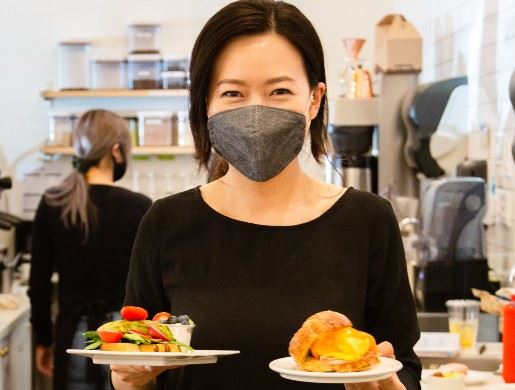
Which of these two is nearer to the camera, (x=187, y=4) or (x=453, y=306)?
(x=453, y=306)

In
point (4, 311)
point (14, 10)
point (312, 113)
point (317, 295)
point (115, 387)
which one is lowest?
point (4, 311)

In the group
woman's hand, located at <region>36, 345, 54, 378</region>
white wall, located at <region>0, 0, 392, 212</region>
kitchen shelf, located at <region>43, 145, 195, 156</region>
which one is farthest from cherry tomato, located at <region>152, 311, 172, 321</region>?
white wall, located at <region>0, 0, 392, 212</region>

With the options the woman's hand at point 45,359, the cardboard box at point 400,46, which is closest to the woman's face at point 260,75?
the woman's hand at point 45,359

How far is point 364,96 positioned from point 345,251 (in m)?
3.56

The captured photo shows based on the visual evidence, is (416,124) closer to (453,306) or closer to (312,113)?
(453,306)

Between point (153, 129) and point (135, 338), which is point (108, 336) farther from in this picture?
point (153, 129)

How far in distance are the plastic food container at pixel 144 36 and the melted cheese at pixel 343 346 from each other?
5.68 meters

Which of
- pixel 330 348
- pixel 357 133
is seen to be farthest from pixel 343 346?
pixel 357 133

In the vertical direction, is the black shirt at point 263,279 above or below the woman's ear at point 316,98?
below

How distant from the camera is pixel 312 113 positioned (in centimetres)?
175

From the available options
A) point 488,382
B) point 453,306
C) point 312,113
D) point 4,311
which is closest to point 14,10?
point 4,311

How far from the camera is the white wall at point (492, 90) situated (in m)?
4.37

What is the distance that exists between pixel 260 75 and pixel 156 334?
42cm

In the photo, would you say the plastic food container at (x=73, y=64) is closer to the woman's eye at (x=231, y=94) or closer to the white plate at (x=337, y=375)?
the woman's eye at (x=231, y=94)
